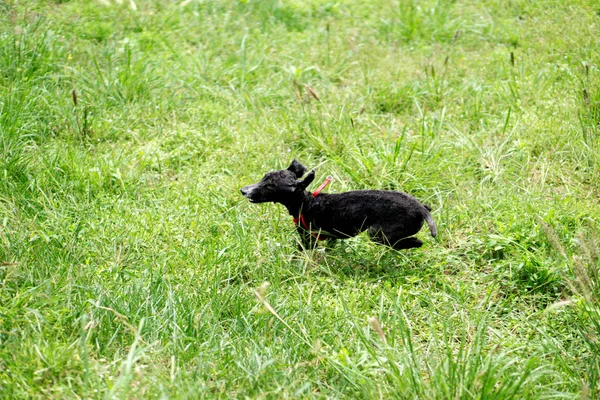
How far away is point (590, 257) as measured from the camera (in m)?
3.25

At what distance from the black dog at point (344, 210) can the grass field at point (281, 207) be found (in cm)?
19

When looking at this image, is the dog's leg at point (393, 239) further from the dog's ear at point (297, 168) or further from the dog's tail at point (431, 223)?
the dog's ear at point (297, 168)

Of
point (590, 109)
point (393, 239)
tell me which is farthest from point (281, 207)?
point (590, 109)

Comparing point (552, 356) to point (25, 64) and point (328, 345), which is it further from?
point (25, 64)

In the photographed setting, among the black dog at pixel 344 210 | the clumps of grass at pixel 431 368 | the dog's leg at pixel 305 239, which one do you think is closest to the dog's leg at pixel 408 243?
the black dog at pixel 344 210

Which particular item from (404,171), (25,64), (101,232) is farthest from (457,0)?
(101,232)

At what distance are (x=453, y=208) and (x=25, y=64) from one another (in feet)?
13.4

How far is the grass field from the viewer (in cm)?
339

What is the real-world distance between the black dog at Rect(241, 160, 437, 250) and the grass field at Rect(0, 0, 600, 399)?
19cm

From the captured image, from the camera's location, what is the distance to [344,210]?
4465mm

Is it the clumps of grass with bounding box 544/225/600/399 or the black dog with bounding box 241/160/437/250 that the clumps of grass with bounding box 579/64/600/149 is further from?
the clumps of grass with bounding box 544/225/600/399

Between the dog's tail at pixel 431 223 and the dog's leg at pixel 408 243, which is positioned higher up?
the dog's tail at pixel 431 223

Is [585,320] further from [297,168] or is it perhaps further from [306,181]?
[297,168]

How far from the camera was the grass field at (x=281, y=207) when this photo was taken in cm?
339
